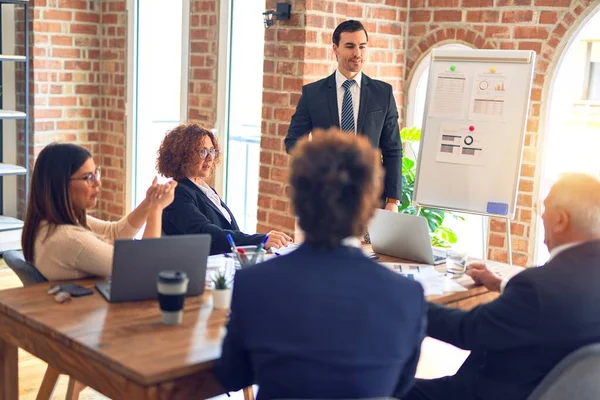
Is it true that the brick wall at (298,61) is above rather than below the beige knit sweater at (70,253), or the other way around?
above

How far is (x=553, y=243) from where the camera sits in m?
2.03

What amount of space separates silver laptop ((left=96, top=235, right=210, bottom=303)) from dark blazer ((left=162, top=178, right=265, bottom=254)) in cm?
81

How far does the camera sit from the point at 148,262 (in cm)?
219

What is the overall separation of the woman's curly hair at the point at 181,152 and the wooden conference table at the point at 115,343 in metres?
0.89

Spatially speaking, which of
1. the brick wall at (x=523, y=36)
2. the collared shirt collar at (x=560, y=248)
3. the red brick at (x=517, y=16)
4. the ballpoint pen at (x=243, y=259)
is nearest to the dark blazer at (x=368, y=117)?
the brick wall at (x=523, y=36)

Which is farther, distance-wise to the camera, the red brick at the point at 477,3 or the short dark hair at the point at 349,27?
the red brick at the point at 477,3

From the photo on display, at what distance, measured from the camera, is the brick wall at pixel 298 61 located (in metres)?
4.52

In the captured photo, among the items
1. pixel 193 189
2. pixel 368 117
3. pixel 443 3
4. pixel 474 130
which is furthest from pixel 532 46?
pixel 193 189

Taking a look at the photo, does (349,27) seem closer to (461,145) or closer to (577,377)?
(461,145)

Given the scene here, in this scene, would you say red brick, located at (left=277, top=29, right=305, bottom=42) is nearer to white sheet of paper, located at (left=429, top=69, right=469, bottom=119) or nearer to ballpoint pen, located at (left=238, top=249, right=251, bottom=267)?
white sheet of paper, located at (left=429, top=69, right=469, bottom=119)

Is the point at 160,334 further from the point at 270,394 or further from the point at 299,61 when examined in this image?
the point at 299,61

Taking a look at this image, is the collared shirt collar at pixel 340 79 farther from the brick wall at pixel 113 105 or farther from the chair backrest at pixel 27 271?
the brick wall at pixel 113 105

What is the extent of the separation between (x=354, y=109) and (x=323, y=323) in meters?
2.63

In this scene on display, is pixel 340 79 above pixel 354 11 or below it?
below
